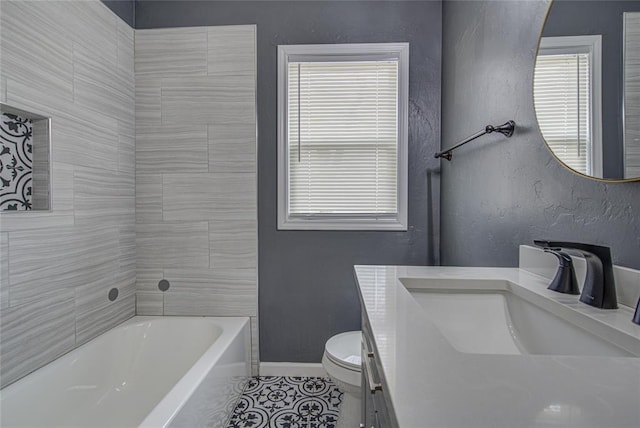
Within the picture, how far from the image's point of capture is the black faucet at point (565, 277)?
33.0 inches

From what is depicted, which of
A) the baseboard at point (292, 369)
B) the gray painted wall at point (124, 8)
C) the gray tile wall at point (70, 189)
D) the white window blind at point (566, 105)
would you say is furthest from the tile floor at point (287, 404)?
the gray painted wall at point (124, 8)

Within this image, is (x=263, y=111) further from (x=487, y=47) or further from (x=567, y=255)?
(x=567, y=255)

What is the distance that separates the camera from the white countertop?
14.6 inches

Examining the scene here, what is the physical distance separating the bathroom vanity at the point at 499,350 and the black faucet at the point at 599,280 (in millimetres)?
26

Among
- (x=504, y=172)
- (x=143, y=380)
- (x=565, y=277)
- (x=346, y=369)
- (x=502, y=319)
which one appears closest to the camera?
(x=565, y=277)

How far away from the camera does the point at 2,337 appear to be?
1.27m

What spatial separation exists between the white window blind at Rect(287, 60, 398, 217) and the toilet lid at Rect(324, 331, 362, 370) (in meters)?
0.78

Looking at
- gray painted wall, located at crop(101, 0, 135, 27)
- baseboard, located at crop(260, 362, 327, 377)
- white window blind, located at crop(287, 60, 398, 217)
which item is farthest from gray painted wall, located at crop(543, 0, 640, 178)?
gray painted wall, located at crop(101, 0, 135, 27)

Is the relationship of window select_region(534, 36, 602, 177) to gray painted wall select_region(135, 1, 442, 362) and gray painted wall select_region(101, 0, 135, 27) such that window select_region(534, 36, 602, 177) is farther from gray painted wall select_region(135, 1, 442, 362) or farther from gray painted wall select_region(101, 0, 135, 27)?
gray painted wall select_region(101, 0, 135, 27)

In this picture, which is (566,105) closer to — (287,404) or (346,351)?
(346,351)

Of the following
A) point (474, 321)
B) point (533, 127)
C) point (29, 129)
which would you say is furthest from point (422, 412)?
point (29, 129)

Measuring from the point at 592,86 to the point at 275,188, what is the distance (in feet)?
5.37

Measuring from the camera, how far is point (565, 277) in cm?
85

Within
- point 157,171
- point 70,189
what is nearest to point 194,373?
point 70,189
